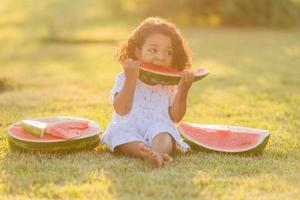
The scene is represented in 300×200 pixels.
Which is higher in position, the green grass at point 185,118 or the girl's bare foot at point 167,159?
the girl's bare foot at point 167,159

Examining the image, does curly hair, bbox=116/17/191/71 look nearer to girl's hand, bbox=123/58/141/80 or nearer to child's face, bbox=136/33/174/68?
child's face, bbox=136/33/174/68

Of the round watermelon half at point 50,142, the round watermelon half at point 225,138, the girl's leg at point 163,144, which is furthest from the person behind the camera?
the round watermelon half at point 225,138

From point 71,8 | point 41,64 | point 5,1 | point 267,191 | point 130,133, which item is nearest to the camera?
point 267,191

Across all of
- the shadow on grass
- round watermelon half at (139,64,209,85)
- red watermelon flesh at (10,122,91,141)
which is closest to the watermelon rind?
round watermelon half at (139,64,209,85)

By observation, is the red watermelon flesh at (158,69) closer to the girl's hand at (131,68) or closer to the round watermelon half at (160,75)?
the round watermelon half at (160,75)

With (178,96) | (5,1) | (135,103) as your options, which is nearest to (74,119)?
(135,103)

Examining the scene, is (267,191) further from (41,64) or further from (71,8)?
(71,8)

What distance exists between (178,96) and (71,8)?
→ 1830 centimetres

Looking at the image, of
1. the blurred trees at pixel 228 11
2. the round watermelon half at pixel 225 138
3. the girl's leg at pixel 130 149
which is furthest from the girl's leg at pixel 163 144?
the blurred trees at pixel 228 11

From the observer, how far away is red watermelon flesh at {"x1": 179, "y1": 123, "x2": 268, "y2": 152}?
16.7ft

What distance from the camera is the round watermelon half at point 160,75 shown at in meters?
4.94

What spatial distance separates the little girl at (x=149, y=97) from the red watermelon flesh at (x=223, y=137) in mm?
205

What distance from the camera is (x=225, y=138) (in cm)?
531

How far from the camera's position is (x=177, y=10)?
61.7 feet
